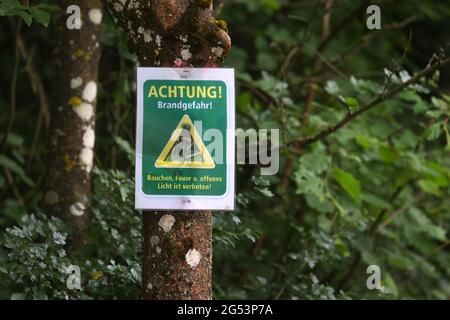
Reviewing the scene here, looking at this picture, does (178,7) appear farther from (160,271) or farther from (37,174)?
(37,174)

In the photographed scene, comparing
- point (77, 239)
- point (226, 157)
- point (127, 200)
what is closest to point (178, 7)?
point (226, 157)

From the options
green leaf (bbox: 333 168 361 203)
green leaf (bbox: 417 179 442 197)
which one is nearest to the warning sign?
green leaf (bbox: 333 168 361 203)

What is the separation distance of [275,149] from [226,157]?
1.25 metres

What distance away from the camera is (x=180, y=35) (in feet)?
7.39

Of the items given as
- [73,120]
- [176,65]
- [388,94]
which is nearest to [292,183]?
[388,94]

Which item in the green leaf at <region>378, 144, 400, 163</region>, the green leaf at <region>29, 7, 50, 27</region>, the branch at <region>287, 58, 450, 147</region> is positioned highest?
the green leaf at <region>29, 7, 50, 27</region>

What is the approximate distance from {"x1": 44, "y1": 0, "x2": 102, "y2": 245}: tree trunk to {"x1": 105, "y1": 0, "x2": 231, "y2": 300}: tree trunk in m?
1.04

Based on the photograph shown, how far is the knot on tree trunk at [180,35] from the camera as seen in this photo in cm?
225

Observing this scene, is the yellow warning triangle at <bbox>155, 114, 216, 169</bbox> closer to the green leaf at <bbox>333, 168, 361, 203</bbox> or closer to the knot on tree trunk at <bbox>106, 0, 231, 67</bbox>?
the knot on tree trunk at <bbox>106, 0, 231, 67</bbox>

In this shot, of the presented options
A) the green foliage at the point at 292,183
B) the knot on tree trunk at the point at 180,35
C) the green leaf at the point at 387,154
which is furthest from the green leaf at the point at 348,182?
the knot on tree trunk at the point at 180,35

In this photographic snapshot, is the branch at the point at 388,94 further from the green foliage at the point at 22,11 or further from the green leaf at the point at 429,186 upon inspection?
the green foliage at the point at 22,11

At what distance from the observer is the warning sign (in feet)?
7.18

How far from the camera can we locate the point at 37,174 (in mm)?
4520

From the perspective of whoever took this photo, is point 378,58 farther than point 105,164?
Yes
